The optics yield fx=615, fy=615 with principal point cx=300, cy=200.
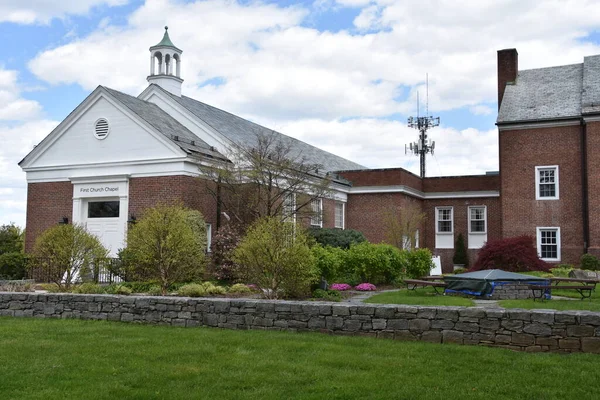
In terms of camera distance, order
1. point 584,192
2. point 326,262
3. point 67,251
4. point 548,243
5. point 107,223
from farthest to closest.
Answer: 1. point 548,243
2. point 584,192
3. point 107,223
4. point 326,262
5. point 67,251

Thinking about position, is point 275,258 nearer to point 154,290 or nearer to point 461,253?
point 154,290

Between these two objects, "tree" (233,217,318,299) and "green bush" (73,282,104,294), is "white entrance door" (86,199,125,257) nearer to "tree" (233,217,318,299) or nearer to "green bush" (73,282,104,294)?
"green bush" (73,282,104,294)

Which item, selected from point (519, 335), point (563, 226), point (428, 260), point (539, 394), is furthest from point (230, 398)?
point (563, 226)

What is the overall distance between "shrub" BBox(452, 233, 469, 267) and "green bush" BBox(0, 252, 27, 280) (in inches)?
825

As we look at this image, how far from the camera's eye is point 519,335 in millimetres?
8898

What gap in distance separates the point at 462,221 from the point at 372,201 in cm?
561

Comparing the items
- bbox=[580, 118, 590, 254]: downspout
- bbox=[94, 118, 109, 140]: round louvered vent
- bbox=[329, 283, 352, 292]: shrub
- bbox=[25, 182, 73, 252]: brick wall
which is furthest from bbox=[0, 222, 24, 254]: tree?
bbox=[580, 118, 590, 254]: downspout

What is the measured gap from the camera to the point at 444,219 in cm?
3403

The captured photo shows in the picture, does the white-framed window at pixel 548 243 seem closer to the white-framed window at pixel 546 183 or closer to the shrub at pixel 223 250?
the white-framed window at pixel 546 183

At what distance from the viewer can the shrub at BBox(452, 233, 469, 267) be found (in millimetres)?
32188

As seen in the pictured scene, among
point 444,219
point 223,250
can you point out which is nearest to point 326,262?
point 223,250

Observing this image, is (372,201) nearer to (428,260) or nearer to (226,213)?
(428,260)

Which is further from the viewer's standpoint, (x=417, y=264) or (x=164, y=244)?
(x=417, y=264)

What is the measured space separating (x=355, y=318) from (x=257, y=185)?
12.5 metres
